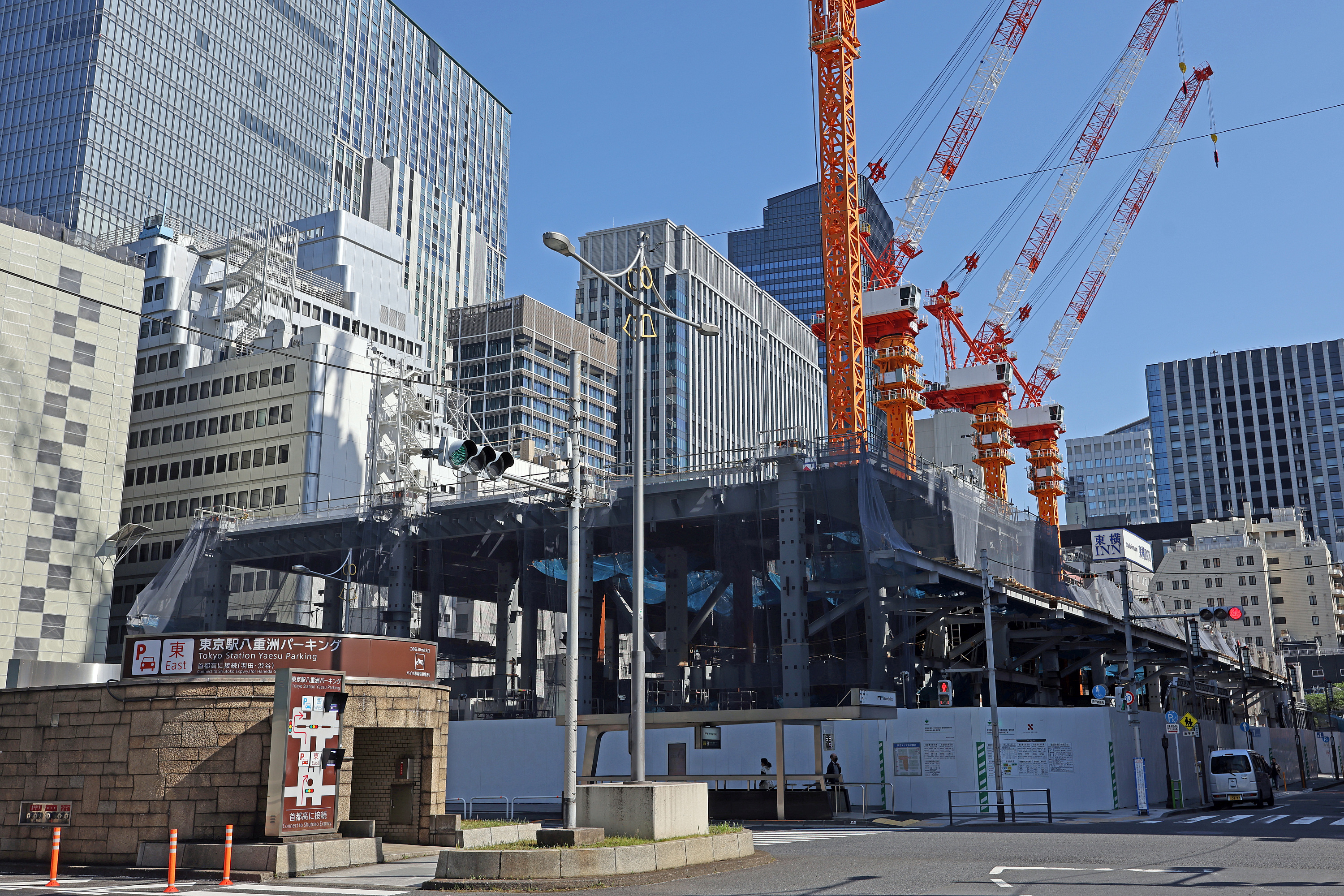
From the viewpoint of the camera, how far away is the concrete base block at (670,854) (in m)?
18.5

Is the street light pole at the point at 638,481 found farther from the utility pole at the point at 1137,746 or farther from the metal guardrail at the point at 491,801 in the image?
the utility pole at the point at 1137,746

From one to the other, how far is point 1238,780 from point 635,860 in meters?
33.5

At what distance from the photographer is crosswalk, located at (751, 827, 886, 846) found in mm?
25250

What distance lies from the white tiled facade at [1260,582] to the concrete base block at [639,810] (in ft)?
455

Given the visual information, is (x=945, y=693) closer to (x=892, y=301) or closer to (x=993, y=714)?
(x=993, y=714)

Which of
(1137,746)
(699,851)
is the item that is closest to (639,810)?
(699,851)

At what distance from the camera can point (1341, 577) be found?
156 metres

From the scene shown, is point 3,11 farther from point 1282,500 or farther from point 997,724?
point 1282,500

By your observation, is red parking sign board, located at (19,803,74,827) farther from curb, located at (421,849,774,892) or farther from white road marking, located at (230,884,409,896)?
curb, located at (421,849,774,892)

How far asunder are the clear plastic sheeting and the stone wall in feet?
131

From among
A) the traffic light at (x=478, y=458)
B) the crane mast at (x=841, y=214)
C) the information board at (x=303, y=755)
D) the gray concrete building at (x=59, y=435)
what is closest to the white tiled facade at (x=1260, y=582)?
the crane mast at (x=841, y=214)

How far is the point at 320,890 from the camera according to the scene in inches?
676

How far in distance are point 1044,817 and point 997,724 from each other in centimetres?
303

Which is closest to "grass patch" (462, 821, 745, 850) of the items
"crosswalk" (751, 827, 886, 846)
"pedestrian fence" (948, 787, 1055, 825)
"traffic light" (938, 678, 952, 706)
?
"crosswalk" (751, 827, 886, 846)
